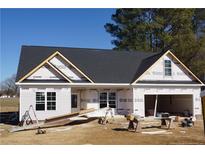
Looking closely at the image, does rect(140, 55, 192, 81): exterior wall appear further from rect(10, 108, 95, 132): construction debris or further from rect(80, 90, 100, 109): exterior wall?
rect(10, 108, 95, 132): construction debris

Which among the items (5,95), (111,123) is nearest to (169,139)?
(111,123)

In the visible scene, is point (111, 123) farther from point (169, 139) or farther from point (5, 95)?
point (5, 95)

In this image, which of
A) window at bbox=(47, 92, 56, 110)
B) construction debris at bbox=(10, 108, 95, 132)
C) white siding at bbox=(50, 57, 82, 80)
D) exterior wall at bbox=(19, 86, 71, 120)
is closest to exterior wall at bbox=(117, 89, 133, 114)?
white siding at bbox=(50, 57, 82, 80)

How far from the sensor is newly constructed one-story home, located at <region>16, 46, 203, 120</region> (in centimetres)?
2445

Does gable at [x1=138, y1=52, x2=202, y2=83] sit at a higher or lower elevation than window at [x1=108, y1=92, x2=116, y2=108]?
higher

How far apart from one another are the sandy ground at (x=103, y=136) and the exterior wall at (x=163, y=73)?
6.76 metres

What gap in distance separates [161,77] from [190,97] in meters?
3.39

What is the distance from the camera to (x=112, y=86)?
1092 inches

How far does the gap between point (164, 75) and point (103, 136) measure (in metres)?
11.7

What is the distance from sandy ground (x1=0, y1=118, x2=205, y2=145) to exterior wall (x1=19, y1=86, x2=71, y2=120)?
7.53ft

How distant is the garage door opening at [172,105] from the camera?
29.1m

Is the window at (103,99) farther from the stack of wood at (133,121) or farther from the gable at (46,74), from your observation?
the stack of wood at (133,121)

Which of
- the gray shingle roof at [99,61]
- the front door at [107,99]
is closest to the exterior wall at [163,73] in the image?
the gray shingle roof at [99,61]

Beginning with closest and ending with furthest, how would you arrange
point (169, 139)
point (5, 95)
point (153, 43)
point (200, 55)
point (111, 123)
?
point (169, 139), point (111, 123), point (200, 55), point (153, 43), point (5, 95)
